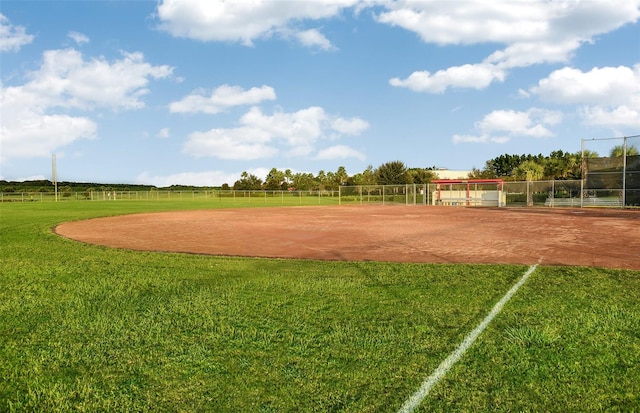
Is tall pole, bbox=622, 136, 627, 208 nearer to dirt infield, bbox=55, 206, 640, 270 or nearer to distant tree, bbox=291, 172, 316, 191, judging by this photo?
dirt infield, bbox=55, 206, 640, 270

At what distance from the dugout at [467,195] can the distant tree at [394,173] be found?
747 inches

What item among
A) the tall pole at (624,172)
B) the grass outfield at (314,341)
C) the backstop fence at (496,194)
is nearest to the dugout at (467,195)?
the backstop fence at (496,194)

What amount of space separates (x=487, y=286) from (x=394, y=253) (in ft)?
12.6

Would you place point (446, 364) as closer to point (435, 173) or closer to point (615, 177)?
point (615, 177)

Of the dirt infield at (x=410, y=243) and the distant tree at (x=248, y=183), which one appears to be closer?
the dirt infield at (x=410, y=243)

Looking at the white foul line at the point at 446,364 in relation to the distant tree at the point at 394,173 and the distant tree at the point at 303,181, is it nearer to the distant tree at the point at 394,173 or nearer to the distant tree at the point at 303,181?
the distant tree at the point at 394,173

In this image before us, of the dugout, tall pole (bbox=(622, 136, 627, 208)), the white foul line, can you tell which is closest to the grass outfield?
the white foul line

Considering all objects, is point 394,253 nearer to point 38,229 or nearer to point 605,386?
point 605,386

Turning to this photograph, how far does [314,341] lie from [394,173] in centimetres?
6006

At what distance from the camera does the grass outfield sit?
10.3 feet

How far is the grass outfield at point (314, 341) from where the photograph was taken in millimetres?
3129

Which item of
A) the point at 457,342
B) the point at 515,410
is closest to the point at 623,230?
the point at 457,342

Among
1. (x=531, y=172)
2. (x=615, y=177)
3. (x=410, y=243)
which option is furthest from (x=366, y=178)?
(x=410, y=243)

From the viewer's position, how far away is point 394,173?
62.9 metres
